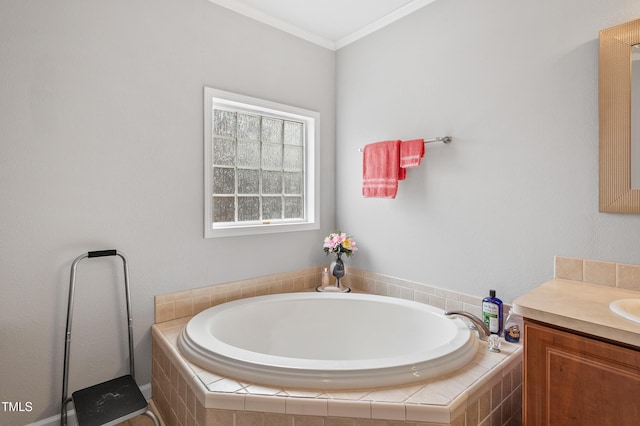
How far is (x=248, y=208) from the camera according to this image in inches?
99.0

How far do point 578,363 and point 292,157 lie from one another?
2.23 m

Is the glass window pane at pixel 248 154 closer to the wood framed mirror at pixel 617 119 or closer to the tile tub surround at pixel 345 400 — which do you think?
the tile tub surround at pixel 345 400

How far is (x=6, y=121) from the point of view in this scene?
5.16 ft

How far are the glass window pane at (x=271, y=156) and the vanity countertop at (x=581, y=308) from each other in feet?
6.32

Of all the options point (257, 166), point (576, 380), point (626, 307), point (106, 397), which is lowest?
point (106, 397)

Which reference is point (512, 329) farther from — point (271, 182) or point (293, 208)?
point (271, 182)

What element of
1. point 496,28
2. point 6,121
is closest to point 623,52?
point 496,28

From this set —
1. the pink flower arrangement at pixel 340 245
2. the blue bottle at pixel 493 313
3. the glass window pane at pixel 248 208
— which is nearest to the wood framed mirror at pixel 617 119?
the blue bottle at pixel 493 313

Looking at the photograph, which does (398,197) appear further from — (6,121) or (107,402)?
(6,121)

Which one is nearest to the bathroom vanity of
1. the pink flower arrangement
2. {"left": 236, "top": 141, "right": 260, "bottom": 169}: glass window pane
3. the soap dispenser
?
the soap dispenser

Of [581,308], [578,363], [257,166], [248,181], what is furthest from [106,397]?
[581,308]

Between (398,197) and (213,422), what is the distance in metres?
1.79

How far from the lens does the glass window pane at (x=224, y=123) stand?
2.35m

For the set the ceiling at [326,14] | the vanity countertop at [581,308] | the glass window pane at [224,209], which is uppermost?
the ceiling at [326,14]
